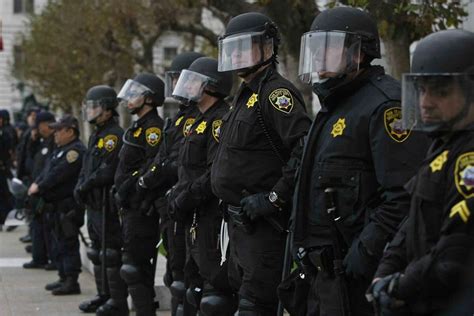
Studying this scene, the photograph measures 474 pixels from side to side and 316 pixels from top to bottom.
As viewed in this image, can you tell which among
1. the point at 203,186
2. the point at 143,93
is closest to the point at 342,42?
the point at 203,186

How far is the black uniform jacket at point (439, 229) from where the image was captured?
4227 mm

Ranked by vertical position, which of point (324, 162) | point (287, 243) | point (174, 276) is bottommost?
point (174, 276)

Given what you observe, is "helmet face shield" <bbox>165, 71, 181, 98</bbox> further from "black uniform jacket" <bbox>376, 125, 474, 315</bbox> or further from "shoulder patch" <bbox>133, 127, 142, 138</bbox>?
"black uniform jacket" <bbox>376, 125, 474, 315</bbox>

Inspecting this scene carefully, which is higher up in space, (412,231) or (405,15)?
(405,15)

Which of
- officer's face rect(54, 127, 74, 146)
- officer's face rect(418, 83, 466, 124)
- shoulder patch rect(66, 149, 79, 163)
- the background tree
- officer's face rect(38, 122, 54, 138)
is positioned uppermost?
the background tree

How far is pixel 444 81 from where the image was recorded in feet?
14.7

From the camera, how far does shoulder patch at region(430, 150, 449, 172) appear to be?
4393 millimetres

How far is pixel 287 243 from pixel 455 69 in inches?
81.7

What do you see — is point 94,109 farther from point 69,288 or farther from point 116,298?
point 69,288

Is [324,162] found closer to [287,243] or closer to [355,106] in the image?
[355,106]

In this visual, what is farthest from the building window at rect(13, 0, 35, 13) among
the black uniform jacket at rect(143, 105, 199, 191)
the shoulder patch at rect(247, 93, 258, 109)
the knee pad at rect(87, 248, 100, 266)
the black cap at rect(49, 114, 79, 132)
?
the shoulder patch at rect(247, 93, 258, 109)

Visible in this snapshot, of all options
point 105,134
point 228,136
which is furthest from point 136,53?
point 228,136

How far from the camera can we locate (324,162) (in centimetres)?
545

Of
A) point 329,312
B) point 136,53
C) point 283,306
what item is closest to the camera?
point 329,312
